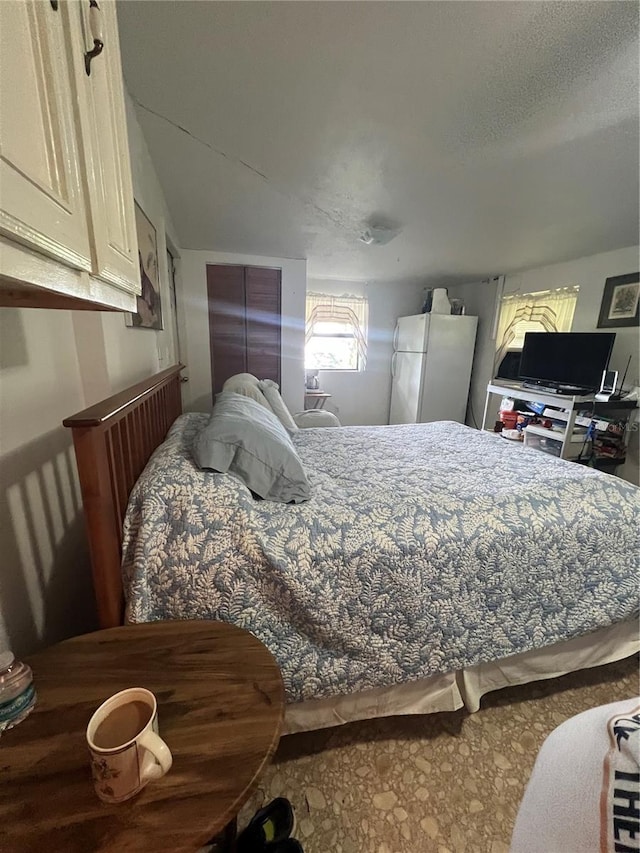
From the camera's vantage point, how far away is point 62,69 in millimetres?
483

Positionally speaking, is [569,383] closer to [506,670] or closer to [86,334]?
[506,670]

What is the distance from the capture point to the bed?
3.07 feet

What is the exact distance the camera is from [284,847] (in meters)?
0.84

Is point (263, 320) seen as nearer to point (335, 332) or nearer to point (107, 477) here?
point (335, 332)

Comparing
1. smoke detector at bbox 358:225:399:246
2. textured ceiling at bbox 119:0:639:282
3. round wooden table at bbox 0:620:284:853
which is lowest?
round wooden table at bbox 0:620:284:853

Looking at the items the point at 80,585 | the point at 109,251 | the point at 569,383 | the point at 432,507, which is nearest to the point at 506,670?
the point at 432,507

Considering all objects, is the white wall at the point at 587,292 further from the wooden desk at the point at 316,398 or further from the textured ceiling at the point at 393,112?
the wooden desk at the point at 316,398

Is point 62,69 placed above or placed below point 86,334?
above

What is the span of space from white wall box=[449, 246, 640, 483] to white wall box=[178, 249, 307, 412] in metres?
2.44

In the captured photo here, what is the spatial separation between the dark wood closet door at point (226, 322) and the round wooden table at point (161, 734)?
3.18 m

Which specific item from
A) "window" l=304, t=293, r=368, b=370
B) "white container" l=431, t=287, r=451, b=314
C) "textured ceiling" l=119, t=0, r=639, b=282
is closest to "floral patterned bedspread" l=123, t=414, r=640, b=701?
"textured ceiling" l=119, t=0, r=639, b=282

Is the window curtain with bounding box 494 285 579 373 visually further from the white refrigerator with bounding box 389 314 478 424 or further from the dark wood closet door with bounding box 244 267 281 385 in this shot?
the dark wood closet door with bounding box 244 267 281 385

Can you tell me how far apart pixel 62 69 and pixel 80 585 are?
4.46 ft

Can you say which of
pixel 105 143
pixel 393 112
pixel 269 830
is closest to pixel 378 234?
pixel 393 112
